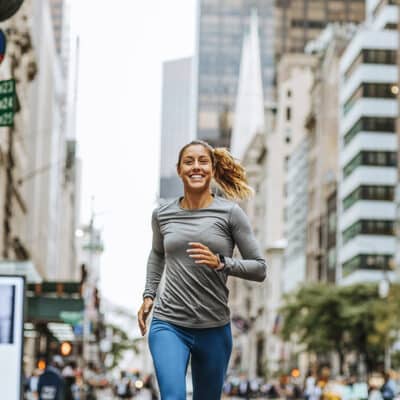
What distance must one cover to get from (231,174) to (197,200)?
304 mm

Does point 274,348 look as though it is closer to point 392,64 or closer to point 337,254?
point 337,254

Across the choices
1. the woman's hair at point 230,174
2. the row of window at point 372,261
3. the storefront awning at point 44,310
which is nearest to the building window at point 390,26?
the row of window at point 372,261

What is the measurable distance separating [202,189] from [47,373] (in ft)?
60.1

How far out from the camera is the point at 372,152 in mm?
102000

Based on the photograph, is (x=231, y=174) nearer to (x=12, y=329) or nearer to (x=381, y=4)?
(x=12, y=329)

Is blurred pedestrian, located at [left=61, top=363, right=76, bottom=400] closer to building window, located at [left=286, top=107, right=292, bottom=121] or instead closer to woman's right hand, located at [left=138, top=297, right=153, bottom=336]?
woman's right hand, located at [left=138, top=297, right=153, bottom=336]

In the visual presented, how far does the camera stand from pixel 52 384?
80.0ft

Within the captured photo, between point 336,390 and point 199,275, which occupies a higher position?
point 199,275

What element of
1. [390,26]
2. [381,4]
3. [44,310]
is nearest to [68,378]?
[44,310]

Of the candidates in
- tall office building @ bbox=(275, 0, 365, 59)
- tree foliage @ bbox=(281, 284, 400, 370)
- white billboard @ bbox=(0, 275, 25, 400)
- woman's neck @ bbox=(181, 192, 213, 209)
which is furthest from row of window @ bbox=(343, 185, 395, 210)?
woman's neck @ bbox=(181, 192, 213, 209)

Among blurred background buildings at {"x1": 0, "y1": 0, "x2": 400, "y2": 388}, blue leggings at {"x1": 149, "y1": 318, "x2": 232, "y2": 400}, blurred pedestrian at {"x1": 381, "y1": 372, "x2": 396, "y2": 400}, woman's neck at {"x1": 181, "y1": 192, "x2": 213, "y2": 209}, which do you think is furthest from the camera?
blurred background buildings at {"x1": 0, "y1": 0, "x2": 400, "y2": 388}

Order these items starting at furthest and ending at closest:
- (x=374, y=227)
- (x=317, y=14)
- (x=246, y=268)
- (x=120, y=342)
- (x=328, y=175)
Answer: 1. (x=317, y=14)
2. (x=120, y=342)
3. (x=328, y=175)
4. (x=374, y=227)
5. (x=246, y=268)

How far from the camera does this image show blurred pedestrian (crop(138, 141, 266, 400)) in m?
6.74

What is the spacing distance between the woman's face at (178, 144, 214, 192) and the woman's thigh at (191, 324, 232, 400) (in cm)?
76
